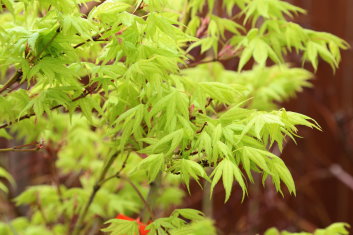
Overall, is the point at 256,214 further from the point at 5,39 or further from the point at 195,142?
the point at 5,39

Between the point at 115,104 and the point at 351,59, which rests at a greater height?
→ the point at 115,104

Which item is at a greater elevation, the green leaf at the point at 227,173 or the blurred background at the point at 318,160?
the green leaf at the point at 227,173

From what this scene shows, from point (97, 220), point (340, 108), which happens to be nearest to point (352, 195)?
point (340, 108)

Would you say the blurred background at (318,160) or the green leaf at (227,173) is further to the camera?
the blurred background at (318,160)

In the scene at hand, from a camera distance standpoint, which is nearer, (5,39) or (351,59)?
(5,39)

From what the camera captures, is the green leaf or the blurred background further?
the blurred background

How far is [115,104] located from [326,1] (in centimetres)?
366

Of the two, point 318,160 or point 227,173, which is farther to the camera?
point 318,160

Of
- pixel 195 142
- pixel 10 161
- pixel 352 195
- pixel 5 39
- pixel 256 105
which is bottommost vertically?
pixel 352 195

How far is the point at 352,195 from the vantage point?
480 cm

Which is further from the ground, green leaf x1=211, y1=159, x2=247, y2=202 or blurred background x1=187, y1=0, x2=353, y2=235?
green leaf x1=211, y1=159, x2=247, y2=202

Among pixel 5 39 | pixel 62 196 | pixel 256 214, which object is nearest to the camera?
pixel 5 39

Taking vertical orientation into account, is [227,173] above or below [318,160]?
above

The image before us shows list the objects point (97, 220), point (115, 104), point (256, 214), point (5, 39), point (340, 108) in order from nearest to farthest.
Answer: point (5, 39) < point (115, 104) < point (97, 220) < point (256, 214) < point (340, 108)
